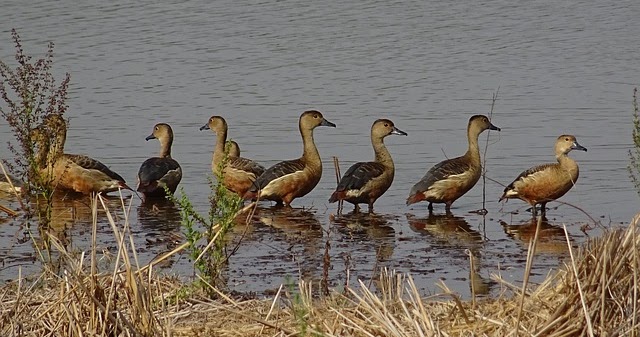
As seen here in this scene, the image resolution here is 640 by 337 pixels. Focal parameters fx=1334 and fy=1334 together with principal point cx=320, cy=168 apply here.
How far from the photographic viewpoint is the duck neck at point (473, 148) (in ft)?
48.0

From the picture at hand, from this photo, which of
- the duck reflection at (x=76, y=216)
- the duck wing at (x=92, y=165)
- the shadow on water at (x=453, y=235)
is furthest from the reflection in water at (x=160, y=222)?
the shadow on water at (x=453, y=235)

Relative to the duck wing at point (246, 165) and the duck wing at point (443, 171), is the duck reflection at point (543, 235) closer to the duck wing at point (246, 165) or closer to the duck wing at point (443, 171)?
the duck wing at point (443, 171)

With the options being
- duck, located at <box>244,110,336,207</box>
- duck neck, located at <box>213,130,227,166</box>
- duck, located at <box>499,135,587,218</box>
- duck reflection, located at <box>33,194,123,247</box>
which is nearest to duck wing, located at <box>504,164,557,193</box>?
duck, located at <box>499,135,587,218</box>

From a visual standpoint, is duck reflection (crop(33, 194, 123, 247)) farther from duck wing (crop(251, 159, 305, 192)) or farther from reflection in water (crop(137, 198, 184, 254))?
duck wing (crop(251, 159, 305, 192))

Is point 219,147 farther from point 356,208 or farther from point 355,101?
point 355,101

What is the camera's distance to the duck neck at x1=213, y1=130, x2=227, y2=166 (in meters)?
15.5

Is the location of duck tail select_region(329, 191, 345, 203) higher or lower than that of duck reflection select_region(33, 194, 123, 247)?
higher

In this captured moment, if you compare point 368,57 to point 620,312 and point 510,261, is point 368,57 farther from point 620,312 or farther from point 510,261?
point 620,312

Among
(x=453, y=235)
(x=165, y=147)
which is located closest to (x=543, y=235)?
(x=453, y=235)

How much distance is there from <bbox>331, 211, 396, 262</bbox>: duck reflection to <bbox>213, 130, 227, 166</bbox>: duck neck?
221cm

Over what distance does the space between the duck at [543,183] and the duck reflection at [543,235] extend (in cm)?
46

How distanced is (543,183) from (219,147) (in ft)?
13.1

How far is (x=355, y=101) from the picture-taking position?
18.7m

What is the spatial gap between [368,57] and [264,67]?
178 cm
